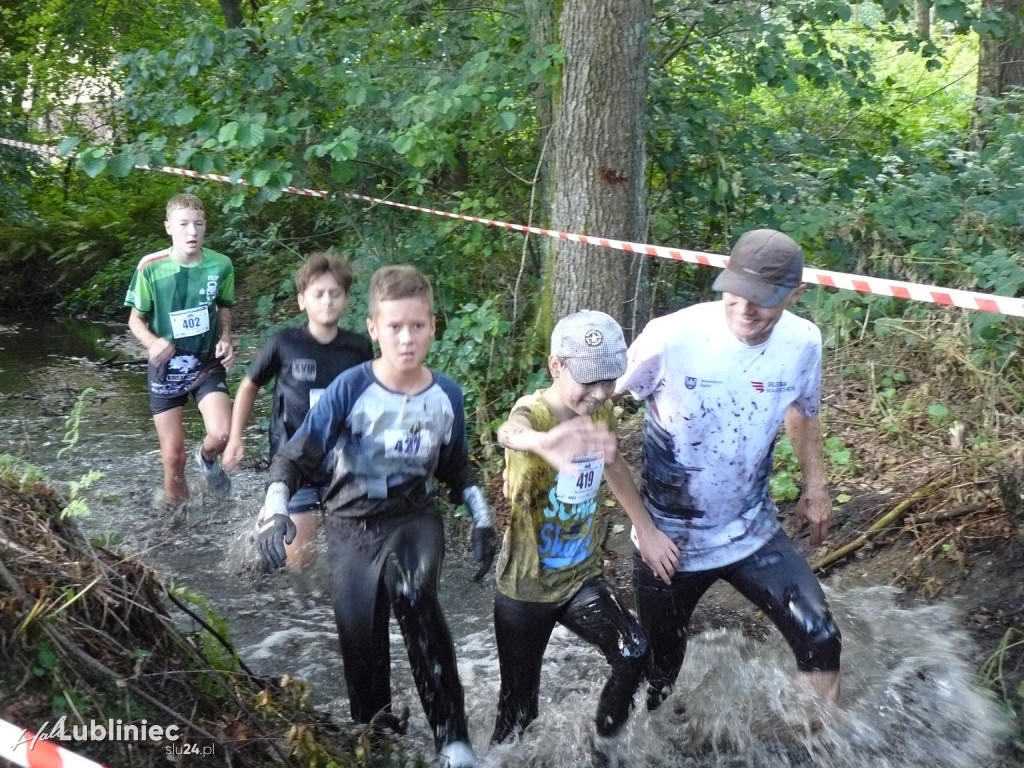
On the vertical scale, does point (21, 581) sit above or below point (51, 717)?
above

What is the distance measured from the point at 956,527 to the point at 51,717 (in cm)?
458

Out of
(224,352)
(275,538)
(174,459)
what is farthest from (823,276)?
(174,459)

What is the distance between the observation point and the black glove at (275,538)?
3.77 metres

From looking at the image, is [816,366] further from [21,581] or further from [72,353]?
[72,353]

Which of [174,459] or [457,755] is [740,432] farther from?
[174,459]

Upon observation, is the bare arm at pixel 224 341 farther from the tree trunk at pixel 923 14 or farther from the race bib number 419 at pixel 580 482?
the tree trunk at pixel 923 14

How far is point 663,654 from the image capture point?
4.65 metres

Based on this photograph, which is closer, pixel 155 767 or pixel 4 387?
pixel 155 767

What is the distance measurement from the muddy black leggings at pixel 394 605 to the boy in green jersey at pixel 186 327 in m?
3.11

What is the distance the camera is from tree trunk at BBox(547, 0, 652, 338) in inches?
292

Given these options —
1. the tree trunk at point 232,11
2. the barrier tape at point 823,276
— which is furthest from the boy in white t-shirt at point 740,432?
the tree trunk at point 232,11

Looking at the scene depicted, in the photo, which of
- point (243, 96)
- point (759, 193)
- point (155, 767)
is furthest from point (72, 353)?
point (155, 767)

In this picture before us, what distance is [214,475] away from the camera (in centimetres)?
732

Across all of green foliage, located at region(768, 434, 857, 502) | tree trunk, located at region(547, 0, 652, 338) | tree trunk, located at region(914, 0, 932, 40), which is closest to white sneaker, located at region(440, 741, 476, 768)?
green foliage, located at region(768, 434, 857, 502)
